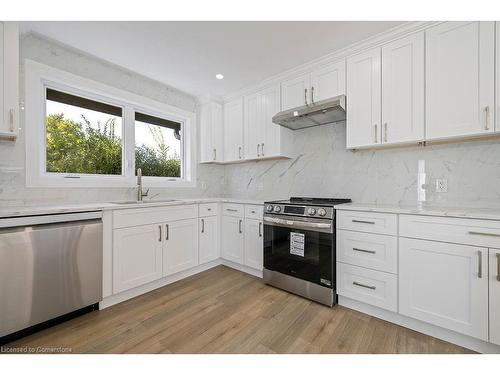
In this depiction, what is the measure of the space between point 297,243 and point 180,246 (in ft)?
4.48

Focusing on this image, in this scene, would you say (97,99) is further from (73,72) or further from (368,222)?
(368,222)

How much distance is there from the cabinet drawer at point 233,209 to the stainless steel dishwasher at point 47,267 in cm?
150

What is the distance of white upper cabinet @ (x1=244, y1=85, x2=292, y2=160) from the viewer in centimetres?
291

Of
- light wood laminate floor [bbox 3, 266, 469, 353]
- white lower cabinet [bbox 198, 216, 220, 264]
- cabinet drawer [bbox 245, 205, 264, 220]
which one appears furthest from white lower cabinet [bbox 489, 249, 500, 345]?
white lower cabinet [bbox 198, 216, 220, 264]

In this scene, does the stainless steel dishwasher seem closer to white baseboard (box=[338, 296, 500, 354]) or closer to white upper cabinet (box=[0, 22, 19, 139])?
white upper cabinet (box=[0, 22, 19, 139])

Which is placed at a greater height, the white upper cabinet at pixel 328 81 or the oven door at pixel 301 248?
the white upper cabinet at pixel 328 81

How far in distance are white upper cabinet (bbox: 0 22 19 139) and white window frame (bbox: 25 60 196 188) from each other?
0.38 m

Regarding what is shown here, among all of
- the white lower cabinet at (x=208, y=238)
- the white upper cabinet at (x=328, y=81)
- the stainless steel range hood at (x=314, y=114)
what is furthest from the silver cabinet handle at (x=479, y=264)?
the white lower cabinet at (x=208, y=238)

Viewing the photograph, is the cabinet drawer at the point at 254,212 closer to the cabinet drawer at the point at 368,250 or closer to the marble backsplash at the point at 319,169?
the marble backsplash at the point at 319,169

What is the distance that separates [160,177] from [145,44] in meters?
1.61

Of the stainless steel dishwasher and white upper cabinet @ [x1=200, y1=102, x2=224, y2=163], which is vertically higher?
white upper cabinet @ [x1=200, y1=102, x2=224, y2=163]

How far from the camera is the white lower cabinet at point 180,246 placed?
2543 mm
